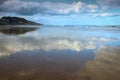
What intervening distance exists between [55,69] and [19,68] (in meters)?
1.26

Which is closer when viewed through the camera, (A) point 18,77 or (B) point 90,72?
(A) point 18,77

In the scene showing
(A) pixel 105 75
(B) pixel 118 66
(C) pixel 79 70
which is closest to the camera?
(A) pixel 105 75

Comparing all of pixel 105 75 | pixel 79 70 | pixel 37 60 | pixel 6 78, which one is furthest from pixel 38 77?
pixel 37 60

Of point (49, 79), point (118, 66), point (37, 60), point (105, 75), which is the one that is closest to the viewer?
point (49, 79)

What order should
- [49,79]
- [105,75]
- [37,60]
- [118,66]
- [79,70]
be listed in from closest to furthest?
[49,79] → [105,75] → [79,70] → [118,66] → [37,60]

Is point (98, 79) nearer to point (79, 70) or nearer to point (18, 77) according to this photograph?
point (79, 70)

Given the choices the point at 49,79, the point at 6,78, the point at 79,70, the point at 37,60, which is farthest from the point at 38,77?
the point at 37,60

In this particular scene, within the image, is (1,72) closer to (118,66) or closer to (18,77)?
(18,77)

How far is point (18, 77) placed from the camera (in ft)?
22.0

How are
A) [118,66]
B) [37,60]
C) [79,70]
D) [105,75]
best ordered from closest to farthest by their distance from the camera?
[105,75] → [79,70] → [118,66] → [37,60]

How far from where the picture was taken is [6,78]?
21.5 feet

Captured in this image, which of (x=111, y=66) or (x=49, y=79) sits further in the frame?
(x=111, y=66)

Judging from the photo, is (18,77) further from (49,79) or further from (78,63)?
(78,63)

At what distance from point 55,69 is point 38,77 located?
1.18 metres
